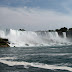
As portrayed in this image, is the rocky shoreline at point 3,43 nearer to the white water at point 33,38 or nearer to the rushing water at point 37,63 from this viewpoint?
the white water at point 33,38

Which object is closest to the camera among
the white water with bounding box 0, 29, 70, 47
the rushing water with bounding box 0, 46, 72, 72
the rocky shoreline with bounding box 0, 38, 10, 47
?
the rushing water with bounding box 0, 46, 72, 72

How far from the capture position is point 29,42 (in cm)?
13388

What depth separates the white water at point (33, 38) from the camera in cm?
12882

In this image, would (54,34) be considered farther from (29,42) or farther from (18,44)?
(18,44)

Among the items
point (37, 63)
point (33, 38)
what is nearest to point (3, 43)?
point (33, 38)

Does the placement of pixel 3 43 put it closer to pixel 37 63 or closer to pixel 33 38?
pixel 33 38

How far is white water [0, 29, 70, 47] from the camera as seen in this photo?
12882 cm

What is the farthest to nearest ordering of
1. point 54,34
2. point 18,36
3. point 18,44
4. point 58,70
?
1. point 54,34
2. point 18,36
3. point 18,44
4. point 58,70

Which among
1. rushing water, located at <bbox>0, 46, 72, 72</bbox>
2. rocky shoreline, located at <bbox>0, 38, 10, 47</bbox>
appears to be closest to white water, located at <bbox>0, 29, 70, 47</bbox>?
rocky shoreline, located at <bbox>0, 38, 10, 47</bbox>

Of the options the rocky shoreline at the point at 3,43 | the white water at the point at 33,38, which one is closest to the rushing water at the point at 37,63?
the rocky shoreline at the point at 3,43

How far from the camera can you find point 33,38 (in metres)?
136

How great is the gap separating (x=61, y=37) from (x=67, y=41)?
196 inches

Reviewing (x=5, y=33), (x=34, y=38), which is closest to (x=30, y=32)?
(x=34, y=38)

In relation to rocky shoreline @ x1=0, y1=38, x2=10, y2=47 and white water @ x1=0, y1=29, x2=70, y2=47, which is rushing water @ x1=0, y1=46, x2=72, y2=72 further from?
white water @ x1=0, y1=29, x2=70, y2=47
